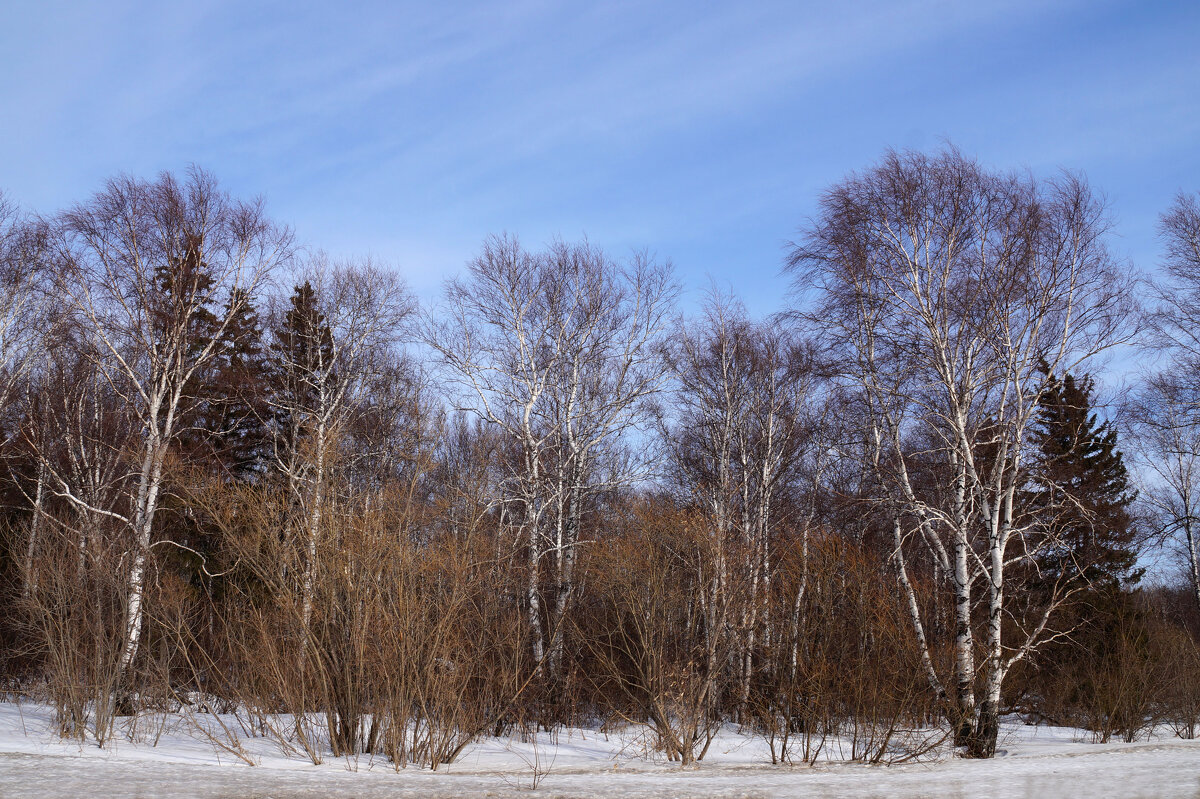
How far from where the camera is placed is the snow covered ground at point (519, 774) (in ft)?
27.3

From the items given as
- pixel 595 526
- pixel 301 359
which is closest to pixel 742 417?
pixel 595 526

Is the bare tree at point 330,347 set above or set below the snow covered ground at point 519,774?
above

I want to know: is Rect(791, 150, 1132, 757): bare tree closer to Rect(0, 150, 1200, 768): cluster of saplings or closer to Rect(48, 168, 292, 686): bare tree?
Rect(0, 150, 1200, 768): cluster of saplings

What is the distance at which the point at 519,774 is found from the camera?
11.1 m

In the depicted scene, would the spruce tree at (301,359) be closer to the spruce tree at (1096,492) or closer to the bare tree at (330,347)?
the bare tree at (330,347)

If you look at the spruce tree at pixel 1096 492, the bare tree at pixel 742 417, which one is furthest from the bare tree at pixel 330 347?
the spruce tree at pixel 1096 492

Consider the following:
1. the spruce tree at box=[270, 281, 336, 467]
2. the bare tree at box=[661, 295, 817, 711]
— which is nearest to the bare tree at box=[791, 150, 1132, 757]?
the bare tree at box=[661, 295, 817, 711]

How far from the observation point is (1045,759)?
1273cm

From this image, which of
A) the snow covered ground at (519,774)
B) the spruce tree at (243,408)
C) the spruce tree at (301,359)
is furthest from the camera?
the spruce tree at (243,408)

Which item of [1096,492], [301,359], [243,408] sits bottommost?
[1096,492]

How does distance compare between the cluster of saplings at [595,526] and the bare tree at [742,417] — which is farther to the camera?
the bare tree at [742,417]

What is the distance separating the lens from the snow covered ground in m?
8.32

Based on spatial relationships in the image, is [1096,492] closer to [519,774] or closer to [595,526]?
[595,526]

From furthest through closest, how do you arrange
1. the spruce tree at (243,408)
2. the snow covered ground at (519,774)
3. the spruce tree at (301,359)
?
the spruce tree at (243,408) < the spruce tree at (301,359) < the snow covered ground at (519,774)
